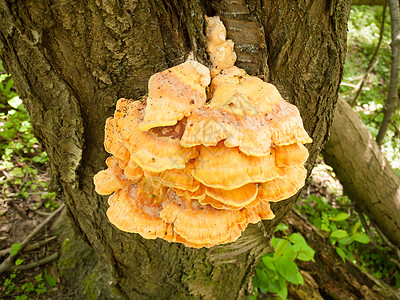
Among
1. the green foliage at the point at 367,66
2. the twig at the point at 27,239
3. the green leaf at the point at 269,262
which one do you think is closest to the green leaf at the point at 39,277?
the twig at the point at 27,239

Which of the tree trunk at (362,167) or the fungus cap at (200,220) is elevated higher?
the fungus cap at (200,220)

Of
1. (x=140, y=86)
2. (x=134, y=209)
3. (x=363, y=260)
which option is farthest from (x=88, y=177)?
(x=363, y=260)

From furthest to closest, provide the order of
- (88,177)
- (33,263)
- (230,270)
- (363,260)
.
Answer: (363,260)
(33,263)
(230,270)
(88,177)

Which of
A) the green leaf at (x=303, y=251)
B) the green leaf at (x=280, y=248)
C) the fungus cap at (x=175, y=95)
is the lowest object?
the green leaf at (x=303, y=251)

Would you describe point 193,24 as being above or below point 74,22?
below

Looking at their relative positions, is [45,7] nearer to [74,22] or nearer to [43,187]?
[74,22]

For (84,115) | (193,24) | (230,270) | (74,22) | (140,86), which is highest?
(74,22)

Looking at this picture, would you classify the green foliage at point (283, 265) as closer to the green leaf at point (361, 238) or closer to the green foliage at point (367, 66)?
the green leaf at point (361, 238)
